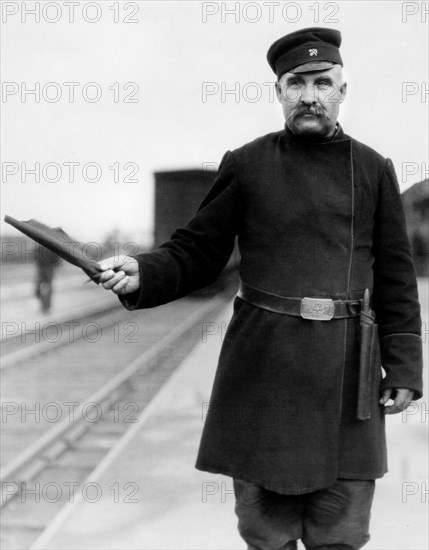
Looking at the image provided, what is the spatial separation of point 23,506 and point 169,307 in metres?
1.42

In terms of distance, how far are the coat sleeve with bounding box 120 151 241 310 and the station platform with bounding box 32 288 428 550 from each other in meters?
0.99

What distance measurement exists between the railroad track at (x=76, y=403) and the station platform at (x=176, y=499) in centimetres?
15

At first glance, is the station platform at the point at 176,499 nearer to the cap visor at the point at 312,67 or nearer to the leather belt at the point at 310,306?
the leather belt at the point at 310,306

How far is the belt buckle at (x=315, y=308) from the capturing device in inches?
73.3

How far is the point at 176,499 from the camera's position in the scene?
112 inches

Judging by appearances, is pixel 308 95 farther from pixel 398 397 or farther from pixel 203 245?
pixel 398 397

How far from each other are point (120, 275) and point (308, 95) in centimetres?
→ 56

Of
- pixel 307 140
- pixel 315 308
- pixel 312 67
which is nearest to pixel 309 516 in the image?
pixel 315 308

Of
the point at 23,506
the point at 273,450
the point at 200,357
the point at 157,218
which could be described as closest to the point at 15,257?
the point at 157,218

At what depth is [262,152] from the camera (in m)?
1.94

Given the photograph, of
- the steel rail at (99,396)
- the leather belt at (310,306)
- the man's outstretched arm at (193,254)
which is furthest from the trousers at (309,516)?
the steel rail at (99,396)

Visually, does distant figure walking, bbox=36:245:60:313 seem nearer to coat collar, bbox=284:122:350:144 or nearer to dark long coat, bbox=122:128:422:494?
dark long coat, bbox=122:128:422:494

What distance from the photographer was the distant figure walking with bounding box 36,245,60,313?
3244 mm

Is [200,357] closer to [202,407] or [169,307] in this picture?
[169,307]
